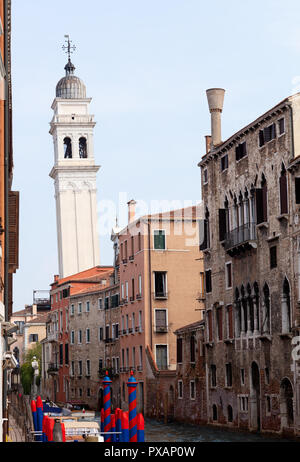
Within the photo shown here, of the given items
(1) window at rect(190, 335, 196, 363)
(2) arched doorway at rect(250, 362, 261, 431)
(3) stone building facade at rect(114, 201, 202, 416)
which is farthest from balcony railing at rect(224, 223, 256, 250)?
(3) stone building facade at rect(114, 201, 202, 416)

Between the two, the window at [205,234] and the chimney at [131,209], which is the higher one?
the chimney at [131,209]

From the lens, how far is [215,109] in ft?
157

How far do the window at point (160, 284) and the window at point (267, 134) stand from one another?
2063 centimetres

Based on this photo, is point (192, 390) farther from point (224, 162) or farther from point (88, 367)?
point (88, 367)

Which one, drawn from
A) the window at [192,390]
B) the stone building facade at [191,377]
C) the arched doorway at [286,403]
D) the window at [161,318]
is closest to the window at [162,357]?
the window at [161,318]

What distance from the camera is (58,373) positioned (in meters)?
82.2

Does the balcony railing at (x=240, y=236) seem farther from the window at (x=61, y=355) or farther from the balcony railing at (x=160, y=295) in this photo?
the window at (x=61, y=355)

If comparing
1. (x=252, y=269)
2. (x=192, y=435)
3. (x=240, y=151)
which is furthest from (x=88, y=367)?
(x=240, y=151)

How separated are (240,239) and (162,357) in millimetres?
18358

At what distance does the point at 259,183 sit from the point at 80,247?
188ft

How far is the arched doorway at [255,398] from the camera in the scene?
1641 inches

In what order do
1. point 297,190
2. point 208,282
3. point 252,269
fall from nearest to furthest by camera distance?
point 297,190
point 252,269
point 208,282

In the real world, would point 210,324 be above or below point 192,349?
above
